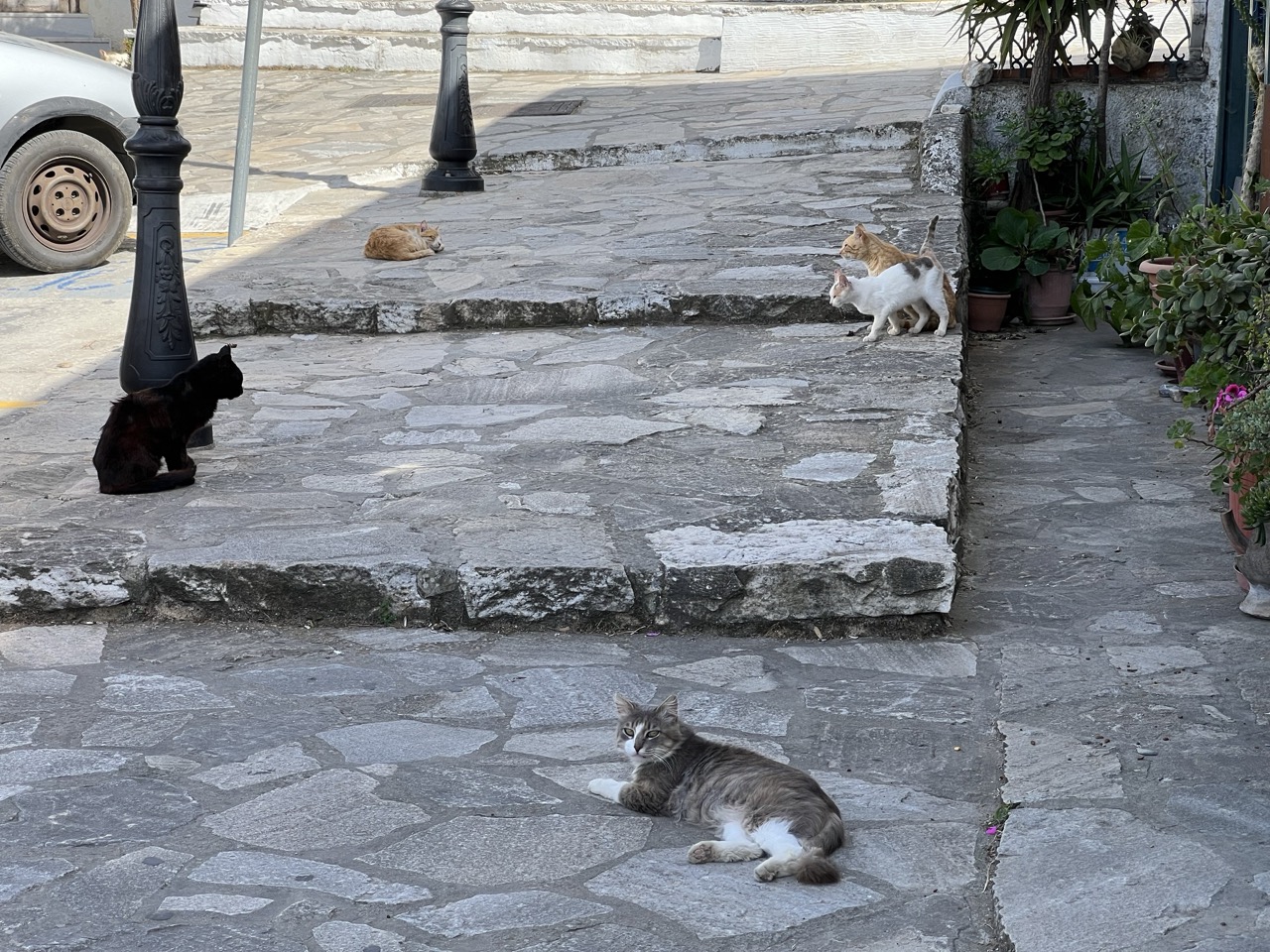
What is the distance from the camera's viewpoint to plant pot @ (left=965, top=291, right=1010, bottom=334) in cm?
748

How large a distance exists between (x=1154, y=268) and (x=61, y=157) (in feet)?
20.1

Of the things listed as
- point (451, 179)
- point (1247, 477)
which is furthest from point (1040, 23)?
point (1247, 477)

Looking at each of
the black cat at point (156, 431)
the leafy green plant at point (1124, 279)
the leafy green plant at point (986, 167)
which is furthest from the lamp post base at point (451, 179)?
the black cat at point (156, 431)

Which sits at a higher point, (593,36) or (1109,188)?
(593,36)

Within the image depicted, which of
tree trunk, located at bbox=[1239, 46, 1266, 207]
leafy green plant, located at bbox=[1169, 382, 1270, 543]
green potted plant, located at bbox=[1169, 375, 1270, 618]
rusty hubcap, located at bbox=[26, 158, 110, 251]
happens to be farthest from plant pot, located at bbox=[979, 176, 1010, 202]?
rusty hubcap, located at bbox=[26, 158, 110, 251]

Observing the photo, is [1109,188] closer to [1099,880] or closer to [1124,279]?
[1124,279]

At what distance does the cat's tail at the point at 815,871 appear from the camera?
100 inches

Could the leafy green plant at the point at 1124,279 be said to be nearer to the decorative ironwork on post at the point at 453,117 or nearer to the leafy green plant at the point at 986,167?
the leafy green plant at the point at 986,167

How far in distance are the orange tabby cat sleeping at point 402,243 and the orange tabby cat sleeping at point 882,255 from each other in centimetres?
235

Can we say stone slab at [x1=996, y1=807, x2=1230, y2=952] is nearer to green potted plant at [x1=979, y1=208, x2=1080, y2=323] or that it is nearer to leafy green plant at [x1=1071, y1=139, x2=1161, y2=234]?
green potted plant at [x1=979, y1=208, x2=1080, y2=323]

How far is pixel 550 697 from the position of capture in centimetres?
340

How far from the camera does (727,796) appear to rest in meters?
2.76

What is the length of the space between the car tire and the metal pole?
0.69m

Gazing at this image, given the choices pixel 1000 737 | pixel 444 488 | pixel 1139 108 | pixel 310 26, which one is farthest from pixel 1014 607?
pixel 310 26
